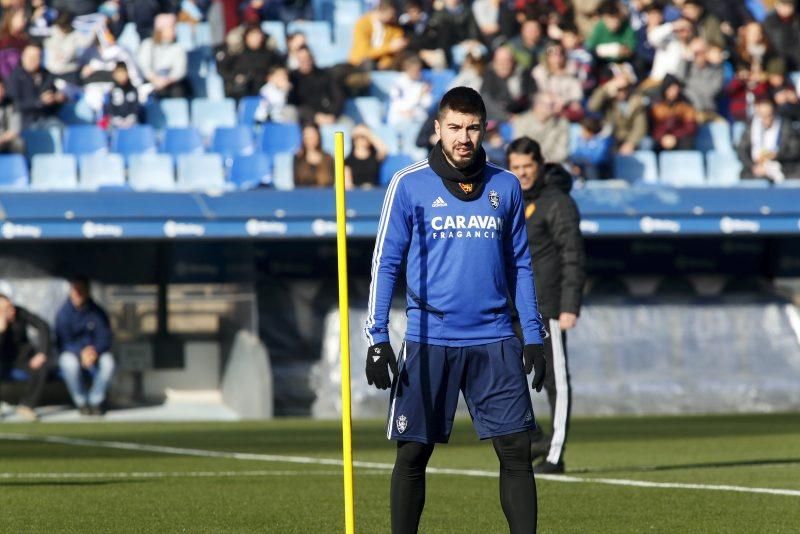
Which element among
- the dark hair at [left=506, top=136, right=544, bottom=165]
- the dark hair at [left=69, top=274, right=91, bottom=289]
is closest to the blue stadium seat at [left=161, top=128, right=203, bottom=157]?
the dark hair at [left=69, top=274, right=91, bottom=289]

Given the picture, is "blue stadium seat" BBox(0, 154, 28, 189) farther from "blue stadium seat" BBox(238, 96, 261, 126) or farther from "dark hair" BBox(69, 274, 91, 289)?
"blue stadium seat" BBox(238, 96, 261, 126)

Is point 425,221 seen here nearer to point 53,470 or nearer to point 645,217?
point 53,470

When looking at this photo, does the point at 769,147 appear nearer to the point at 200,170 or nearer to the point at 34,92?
the point at 200,170

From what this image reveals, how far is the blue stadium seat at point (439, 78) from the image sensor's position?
21219mm

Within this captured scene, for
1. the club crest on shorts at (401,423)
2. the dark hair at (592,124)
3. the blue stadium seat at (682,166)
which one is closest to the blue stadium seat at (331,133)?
the dark hair at (592,124)

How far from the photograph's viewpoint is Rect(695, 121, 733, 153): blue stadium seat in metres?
21.2

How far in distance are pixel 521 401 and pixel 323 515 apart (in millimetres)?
2529

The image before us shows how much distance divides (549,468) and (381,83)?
456 inches

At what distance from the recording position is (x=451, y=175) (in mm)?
6199

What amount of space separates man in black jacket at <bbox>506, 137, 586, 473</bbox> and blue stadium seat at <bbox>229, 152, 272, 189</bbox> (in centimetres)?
860

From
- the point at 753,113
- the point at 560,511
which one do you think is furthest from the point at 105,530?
the point at 753,113

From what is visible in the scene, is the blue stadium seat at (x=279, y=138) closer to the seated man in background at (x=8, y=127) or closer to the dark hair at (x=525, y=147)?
the seated man in background at (x=8, y=127)

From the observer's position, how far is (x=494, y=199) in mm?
6230

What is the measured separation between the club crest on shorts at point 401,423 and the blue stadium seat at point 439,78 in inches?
597
